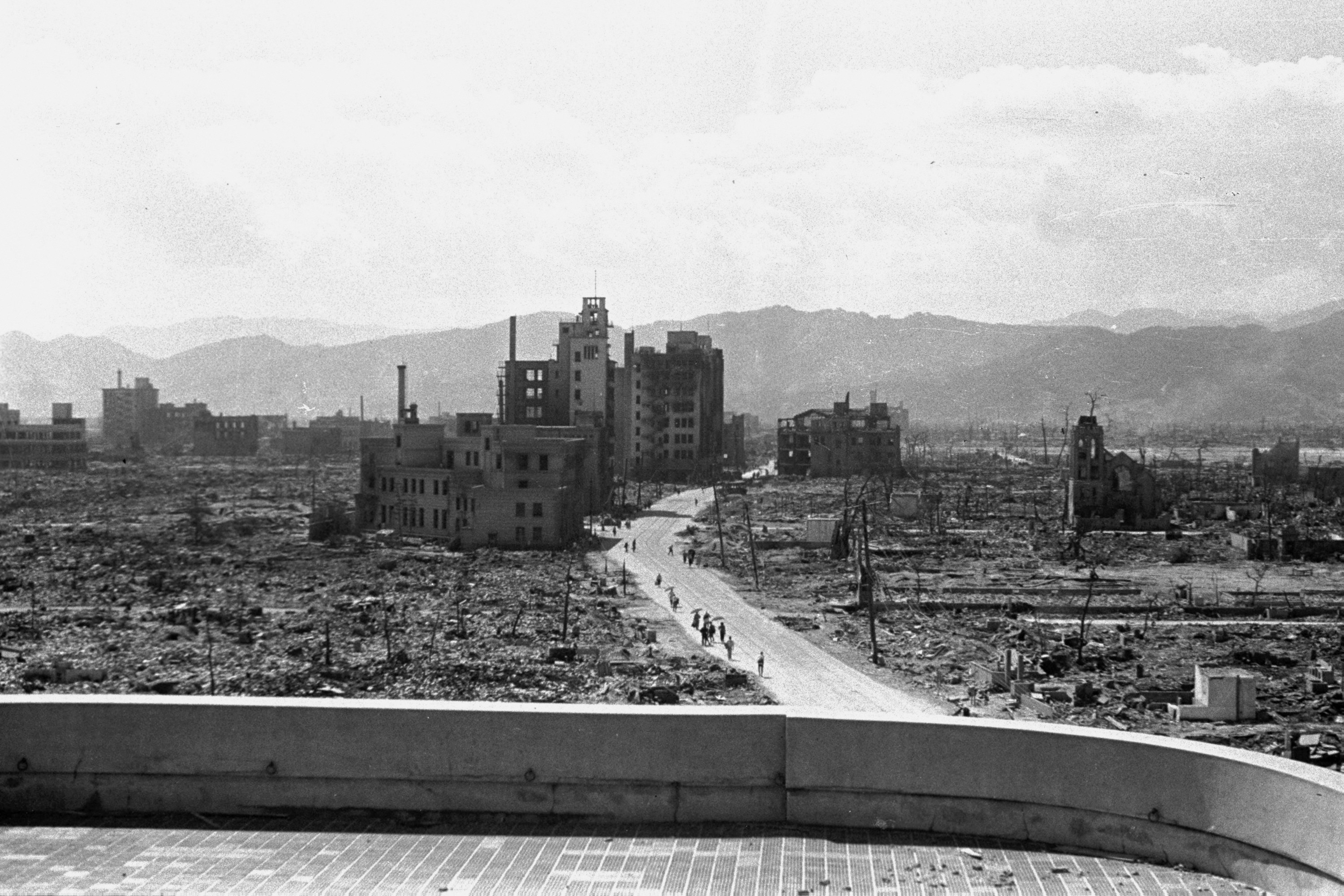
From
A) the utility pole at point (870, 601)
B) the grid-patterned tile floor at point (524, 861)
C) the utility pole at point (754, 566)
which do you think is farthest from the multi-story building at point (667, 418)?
the grid-patterned tile floor at point (524, 861)

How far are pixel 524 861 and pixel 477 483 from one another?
48.9 m

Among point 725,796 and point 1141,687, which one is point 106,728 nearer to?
point 725,796

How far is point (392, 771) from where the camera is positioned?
6566mm

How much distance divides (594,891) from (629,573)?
Answer: 3841cm

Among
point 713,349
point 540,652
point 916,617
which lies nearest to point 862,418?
point 713,349

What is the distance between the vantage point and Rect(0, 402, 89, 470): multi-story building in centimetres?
10756

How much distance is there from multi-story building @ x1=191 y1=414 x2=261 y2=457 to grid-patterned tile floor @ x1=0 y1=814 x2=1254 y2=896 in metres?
137

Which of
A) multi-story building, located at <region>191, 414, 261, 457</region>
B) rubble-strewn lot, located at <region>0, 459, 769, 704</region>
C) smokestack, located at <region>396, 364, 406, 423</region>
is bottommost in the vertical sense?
rubble-strewn lot, located at <region>0, 459, 769, 704</region>

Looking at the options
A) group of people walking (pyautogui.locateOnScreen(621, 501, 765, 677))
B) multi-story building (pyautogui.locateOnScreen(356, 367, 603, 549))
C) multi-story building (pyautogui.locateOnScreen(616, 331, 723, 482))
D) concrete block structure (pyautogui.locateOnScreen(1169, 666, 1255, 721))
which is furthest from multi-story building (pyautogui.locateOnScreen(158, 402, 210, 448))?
concrete block structure (pyautogui.locateOnScreen(1169, 666, 1255, 721))

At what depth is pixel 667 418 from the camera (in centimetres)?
9694

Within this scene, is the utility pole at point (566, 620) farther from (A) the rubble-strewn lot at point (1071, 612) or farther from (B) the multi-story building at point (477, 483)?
(B) the multi-story building at point (477, 483)

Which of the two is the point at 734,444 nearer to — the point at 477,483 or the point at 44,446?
the point at 44,446

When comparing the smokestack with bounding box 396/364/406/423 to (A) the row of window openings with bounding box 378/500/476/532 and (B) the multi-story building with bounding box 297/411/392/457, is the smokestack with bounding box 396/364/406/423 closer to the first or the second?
(A) the row of window openings with bounding box 378/500/476/532

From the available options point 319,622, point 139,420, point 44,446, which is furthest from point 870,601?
point 139,420
